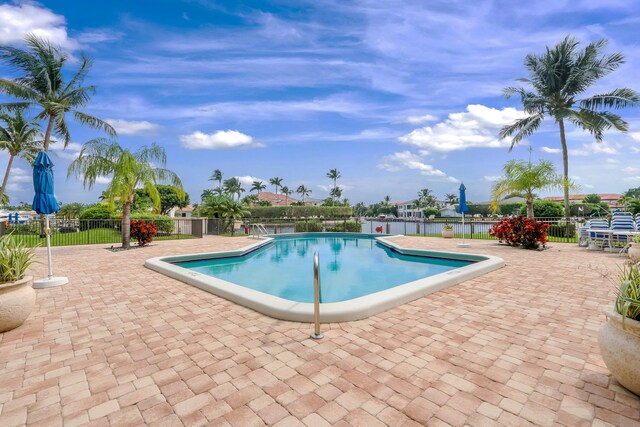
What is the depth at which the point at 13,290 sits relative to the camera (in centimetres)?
374

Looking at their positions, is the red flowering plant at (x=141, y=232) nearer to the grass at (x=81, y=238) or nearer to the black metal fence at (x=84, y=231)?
the black metal fence at (x=84, y=231)

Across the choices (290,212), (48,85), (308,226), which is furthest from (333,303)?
(290,212)

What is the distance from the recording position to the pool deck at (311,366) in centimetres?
212

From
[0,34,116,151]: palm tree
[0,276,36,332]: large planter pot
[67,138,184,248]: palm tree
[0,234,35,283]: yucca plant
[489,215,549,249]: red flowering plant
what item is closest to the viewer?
[0,276,36,332]: large planter pot

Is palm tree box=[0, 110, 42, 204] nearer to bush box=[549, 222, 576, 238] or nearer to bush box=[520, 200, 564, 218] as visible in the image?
bush box=[549, 222, 576, 238]

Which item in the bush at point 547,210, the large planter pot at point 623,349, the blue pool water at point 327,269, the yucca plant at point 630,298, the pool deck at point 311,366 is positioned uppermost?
the bush at point 547,210

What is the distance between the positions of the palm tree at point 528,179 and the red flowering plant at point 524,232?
7.66 ft

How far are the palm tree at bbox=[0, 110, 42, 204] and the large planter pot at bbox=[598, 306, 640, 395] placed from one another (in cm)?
2688

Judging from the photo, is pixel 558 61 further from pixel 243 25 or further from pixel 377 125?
pixel 243 25

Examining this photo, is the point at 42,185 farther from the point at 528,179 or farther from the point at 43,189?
the point at 528,179

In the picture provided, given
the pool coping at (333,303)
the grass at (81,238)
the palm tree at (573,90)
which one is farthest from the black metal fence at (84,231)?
the palm tree at (573,90)

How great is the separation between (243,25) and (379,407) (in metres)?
10.7

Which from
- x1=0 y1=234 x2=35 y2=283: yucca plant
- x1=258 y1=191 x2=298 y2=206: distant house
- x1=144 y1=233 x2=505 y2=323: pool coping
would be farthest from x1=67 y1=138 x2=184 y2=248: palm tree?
x1=258 y1=191 x2=298 y2=206: distant house

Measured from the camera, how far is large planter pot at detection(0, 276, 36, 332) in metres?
3.58
